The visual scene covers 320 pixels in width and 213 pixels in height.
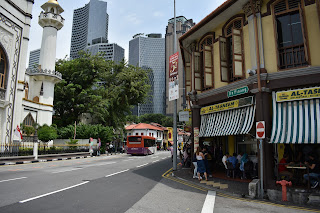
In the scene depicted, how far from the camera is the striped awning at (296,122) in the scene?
8398 millimetres

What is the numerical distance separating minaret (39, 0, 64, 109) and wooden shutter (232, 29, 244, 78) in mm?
27122

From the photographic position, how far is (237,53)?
36.8 feet

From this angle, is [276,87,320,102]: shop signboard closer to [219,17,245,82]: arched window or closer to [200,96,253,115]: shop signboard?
[200,96,253,115]: shop signboard

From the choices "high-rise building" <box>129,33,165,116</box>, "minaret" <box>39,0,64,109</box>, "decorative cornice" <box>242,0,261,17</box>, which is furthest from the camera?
"high-rise building" <box>129,33,165,116</box>

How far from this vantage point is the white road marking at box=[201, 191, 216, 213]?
6434 mm

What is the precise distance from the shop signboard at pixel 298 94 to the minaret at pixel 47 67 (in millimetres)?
28838

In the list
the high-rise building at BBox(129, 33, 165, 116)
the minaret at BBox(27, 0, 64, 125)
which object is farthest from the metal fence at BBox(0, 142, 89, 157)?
the high-rise building at BBox(129, 33, 165, 116)

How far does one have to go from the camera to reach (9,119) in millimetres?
22703

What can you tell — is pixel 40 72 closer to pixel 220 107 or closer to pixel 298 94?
pixel 220 107

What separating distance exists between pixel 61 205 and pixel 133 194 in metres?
2.47

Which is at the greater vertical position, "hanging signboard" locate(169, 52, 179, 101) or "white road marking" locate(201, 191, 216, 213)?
"hanging signboard" locate(169, 52, 179, 101)

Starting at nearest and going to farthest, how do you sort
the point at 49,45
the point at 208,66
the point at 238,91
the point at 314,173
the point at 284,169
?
the point at 314,173, the point at 284,169, the point at 238,91, the point at 208,66, the point at 49,45

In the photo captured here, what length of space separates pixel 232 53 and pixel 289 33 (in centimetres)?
266

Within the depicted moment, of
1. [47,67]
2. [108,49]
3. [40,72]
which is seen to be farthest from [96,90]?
[108,49]
